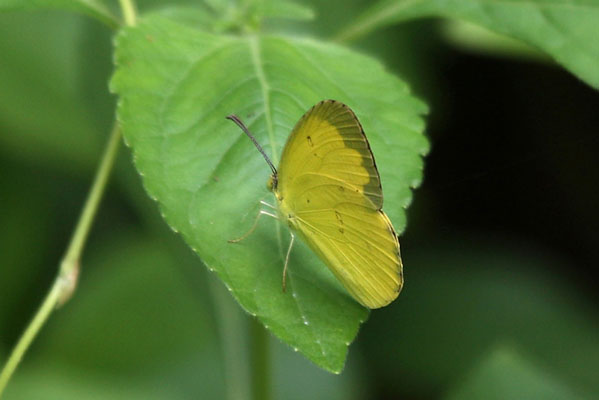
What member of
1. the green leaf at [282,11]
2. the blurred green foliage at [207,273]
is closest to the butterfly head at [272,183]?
the green leaf at [282,11]

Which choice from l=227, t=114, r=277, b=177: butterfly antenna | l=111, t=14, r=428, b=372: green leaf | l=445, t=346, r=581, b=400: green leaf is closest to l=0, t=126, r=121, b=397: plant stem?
l=111, t=14, r=428, b=372: green leaf

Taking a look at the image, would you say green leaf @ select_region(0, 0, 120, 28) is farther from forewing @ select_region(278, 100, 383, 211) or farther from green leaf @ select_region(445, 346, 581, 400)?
green leaf @ select_region(445, 346, 581, 400)

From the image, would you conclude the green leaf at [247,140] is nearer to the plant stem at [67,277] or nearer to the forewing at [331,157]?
the forewing at [331,157]

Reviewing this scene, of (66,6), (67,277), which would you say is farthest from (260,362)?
(66,6)

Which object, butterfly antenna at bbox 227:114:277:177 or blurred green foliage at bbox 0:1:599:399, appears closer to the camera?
butterfly antenna at bbox 227:114:277:177

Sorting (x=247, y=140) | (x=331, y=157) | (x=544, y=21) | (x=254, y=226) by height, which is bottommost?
(x=254, y=226)

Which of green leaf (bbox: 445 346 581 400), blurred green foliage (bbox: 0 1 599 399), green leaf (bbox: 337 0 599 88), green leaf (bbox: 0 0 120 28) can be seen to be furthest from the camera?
blurred green foliage (bbox: 0 1 599 399)

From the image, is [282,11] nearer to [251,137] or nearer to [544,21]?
[251,137]

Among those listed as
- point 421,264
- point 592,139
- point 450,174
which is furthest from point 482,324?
point 592,139
